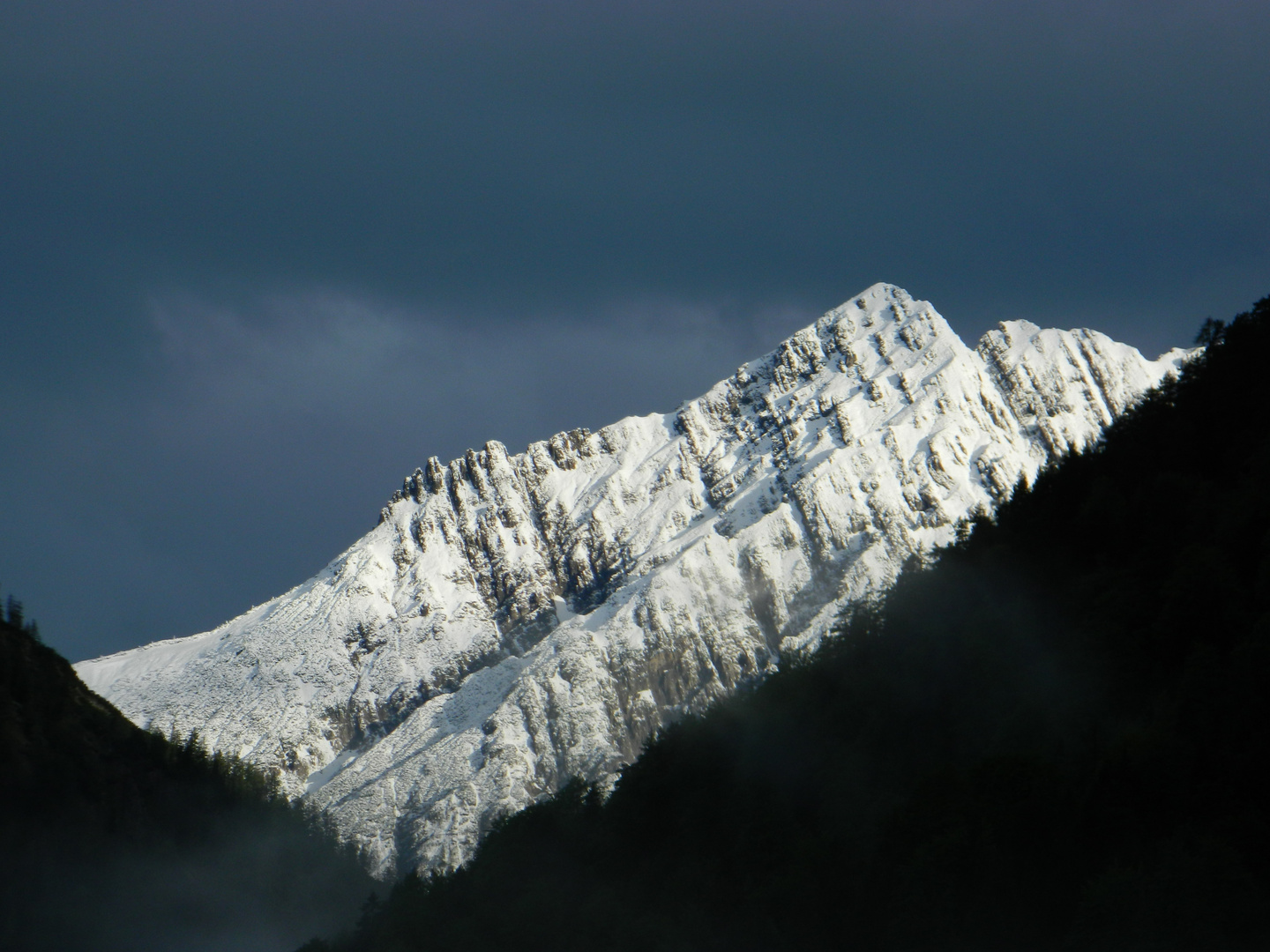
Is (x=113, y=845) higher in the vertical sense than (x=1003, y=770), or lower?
higher

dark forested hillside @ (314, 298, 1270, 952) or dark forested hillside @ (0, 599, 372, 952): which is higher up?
dark forested hillside @ (0, 599, 372, 952)

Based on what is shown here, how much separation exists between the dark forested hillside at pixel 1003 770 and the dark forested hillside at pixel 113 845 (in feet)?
138

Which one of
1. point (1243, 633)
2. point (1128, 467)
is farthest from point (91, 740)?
point (1243, 633)

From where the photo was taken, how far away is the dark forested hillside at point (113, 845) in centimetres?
13800

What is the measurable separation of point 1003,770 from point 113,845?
116811 millimetres

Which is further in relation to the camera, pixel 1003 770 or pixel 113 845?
pixel 113 845

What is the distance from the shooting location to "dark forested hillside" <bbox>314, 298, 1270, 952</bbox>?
64.0m

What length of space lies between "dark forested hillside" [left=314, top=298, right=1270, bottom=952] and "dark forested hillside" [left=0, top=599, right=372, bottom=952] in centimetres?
4204

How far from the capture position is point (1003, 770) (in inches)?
2840

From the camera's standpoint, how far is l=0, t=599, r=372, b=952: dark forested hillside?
138 m

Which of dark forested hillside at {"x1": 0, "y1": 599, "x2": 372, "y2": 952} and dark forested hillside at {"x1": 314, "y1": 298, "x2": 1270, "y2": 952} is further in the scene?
dark forested hillside at {"x1": 0, "y1": 599, "x2": 372, "y2": 952}

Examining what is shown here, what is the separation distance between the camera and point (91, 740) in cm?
15125

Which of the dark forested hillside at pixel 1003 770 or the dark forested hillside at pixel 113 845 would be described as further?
the dark forested hillside at pixel 113 845

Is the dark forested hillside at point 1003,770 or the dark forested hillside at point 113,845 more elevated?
the dark forested hillside at point 113,845
